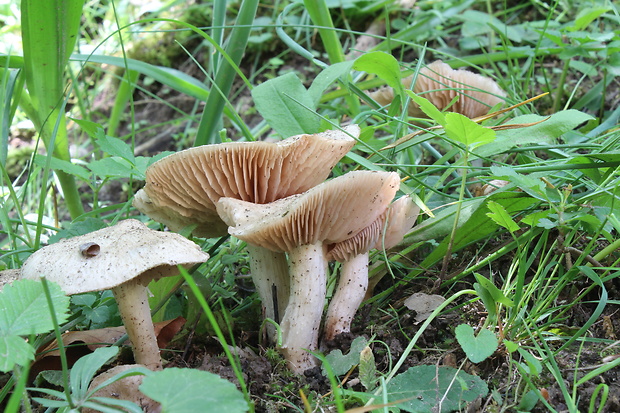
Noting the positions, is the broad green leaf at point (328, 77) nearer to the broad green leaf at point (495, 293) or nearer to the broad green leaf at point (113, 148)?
the broad green leaf at point (113, 148)

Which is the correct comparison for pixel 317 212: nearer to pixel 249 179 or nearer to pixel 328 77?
pixel 249 179

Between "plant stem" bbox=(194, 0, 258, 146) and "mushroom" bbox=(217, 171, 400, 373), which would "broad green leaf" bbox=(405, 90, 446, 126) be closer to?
"mushroom" bbox=(217, 171, 400, 373)

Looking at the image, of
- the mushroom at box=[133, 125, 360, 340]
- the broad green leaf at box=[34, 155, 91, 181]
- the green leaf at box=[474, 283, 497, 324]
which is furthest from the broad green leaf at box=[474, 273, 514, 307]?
the broad green leaf at box=[34, 155, 91, 181]

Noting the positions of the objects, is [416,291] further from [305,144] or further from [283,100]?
[283,100]

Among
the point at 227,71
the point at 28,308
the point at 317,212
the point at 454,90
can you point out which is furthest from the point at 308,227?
the point at 454,90

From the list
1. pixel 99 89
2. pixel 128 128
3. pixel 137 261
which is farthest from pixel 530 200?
pixel 99 89
